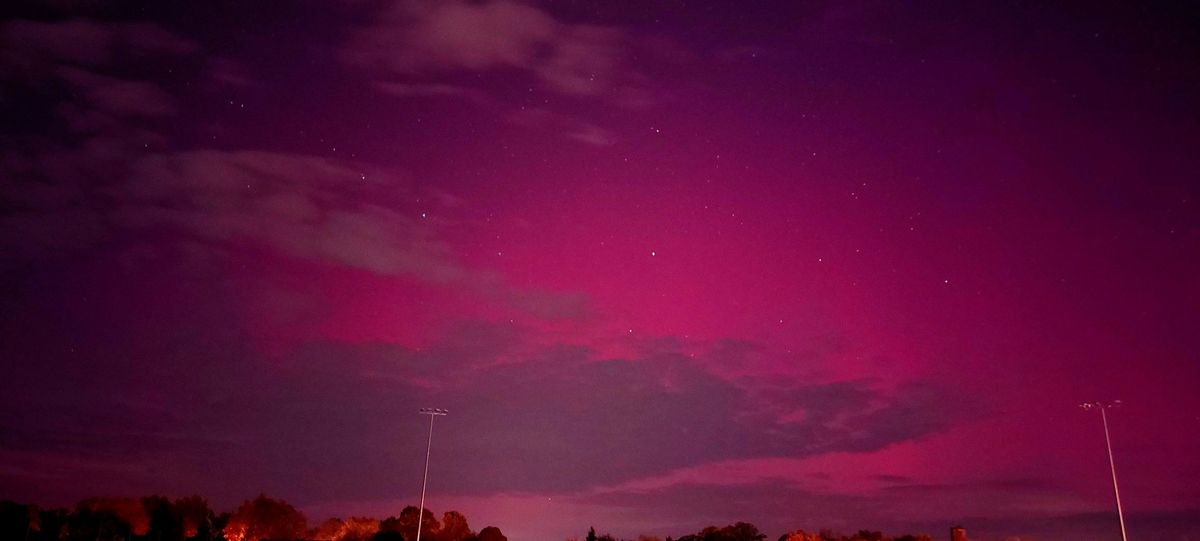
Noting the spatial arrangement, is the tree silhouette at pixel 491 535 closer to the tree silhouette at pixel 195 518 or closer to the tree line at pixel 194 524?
the tree line at pixel 194 524

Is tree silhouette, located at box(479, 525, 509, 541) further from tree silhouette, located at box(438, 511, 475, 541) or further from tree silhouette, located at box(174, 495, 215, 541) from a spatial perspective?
tree silhouette, located at box(174, 495, 215, 541)

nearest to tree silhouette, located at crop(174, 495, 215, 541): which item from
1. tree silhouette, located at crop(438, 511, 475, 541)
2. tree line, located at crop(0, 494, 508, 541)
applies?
tree line, located at crop(0, 494, 508, 541)

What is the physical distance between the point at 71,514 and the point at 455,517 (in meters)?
38.7

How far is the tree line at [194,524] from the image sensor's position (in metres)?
100

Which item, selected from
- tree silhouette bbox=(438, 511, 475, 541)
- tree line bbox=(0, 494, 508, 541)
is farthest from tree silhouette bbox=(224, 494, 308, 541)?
tree silhouette bbox=(438, 511, 475, 541)

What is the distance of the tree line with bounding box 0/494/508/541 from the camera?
100m

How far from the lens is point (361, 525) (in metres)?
103

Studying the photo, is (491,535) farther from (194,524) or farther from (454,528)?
(194,524)

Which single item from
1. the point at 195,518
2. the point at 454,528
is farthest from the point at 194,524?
the point at 454,528

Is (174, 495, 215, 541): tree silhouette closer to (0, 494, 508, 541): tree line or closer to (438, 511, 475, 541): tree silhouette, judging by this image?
(0, 494, 508, 541): tree line

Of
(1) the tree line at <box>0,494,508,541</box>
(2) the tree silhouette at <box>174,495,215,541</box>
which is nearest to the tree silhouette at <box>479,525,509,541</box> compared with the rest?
(1) the tree line at <box>0,494,508,541</box>

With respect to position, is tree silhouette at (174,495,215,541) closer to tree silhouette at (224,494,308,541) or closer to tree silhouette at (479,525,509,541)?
tree silhouette at (224,494,308,541)

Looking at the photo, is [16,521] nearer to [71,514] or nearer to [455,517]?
[71,514]

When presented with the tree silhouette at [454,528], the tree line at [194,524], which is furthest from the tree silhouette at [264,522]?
the tree silhouette at [454,528]
